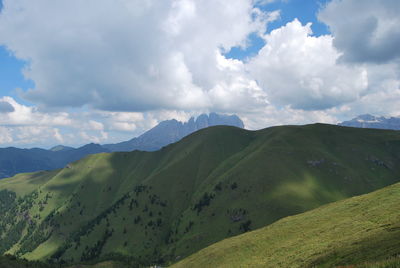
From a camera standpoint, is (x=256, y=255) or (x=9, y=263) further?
(x=9, y=263)

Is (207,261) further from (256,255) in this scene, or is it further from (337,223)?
(337,223)

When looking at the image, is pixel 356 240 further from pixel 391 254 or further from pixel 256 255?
pixel 256 255

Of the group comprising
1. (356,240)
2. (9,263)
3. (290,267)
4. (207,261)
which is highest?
(356,240)

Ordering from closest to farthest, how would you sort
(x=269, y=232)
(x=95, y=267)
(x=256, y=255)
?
1. (x=256, y=255)
2. (x=269, y=232)
3. (x=95, y=267)

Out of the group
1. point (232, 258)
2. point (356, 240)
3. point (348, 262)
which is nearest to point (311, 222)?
point (232, 258)

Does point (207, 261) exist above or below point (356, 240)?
below

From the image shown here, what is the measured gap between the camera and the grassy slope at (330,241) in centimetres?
3918

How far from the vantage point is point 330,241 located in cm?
5378

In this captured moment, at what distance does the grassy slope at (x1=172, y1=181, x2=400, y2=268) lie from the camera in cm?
3918

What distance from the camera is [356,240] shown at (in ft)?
151

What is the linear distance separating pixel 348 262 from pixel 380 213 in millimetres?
28223

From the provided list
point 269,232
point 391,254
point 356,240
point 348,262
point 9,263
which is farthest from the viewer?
point 9,263

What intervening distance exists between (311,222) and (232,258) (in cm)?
2467

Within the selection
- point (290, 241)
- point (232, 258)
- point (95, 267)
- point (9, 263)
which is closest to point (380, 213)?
point (290, 241)
